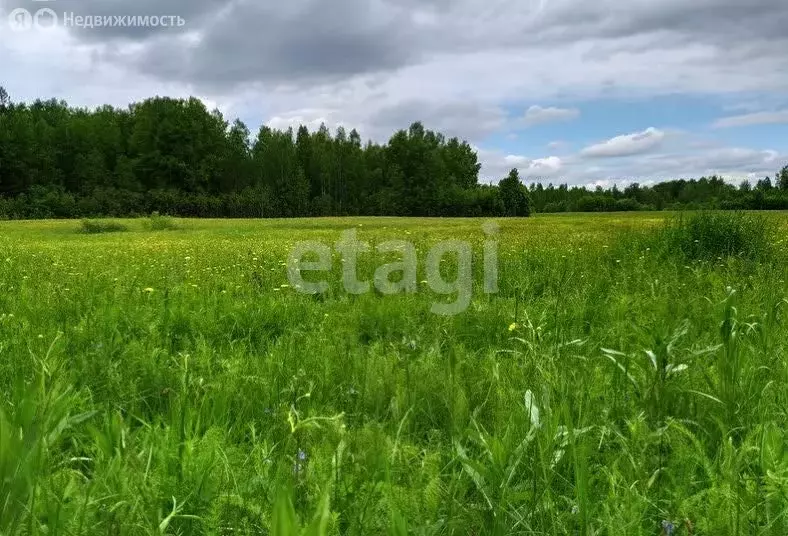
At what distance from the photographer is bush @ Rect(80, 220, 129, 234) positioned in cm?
3041

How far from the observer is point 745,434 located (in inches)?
94.7

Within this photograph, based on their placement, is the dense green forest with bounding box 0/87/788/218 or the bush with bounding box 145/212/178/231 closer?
the bush with bounding box 145/212/178/231

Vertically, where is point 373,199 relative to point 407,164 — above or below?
below

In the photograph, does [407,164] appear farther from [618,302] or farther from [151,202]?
[618,302]

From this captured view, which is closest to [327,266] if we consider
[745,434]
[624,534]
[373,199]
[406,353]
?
[406,353]

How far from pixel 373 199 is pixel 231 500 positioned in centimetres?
9064

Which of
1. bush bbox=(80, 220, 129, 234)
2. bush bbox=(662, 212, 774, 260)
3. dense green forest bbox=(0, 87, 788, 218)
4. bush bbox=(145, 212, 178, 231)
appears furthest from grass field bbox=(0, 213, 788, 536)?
dense green forest bbox=(0, 87, 788, 218)

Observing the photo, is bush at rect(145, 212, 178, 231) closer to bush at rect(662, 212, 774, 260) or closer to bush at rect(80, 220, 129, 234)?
bush at rect(80, 220, 129, 234)

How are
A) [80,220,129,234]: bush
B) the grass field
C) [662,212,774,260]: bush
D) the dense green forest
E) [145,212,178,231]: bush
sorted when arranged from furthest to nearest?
the dense green forest, [145,212,178,231]: bush, [80,220,129,234]: bush, [662,212,774,260]: bush, the grass field

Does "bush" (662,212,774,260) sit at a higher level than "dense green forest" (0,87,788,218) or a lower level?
lower

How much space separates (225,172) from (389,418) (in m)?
92.8

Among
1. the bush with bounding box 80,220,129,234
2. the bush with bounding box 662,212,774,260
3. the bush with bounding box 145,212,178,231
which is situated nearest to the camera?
the bush with bounding box 662,212,774,260

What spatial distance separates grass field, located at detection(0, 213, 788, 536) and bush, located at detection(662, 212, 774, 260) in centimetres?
274

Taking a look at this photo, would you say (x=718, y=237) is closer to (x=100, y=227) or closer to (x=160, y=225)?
(x=100, y=227)
